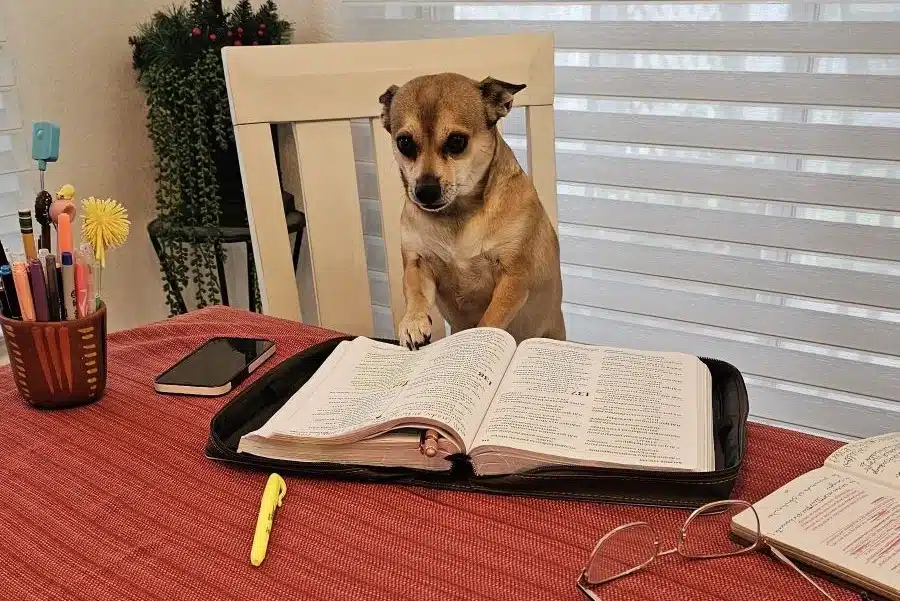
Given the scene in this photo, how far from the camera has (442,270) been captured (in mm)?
1323

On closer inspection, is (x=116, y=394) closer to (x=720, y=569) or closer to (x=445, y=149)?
(x=445, y=149)

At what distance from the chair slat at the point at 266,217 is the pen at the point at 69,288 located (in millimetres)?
503

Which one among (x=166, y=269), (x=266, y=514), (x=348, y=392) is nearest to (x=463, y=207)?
(x=348, y=392)

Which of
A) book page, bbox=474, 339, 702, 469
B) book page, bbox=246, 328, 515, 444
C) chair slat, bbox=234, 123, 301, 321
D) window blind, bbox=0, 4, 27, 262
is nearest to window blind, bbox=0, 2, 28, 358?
window blind, bbox=0, 4, 27, 262

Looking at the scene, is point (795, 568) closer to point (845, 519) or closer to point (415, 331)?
point (845, 519)

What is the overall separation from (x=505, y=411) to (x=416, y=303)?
0.46 m

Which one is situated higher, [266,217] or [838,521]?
[266,217]

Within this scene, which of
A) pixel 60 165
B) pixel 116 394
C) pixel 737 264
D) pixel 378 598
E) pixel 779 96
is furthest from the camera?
pixel 60 165

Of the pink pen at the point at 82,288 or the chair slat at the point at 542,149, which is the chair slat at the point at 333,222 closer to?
the chair slat at the point at 542,149

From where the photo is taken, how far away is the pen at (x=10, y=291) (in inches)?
37.5

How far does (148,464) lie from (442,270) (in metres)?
0.59

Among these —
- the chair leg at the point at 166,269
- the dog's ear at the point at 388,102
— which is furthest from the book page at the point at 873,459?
the chair leg at the point at 166,269

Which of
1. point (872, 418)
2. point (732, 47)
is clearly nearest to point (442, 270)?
point (732, 47)

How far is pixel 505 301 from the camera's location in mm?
1258
